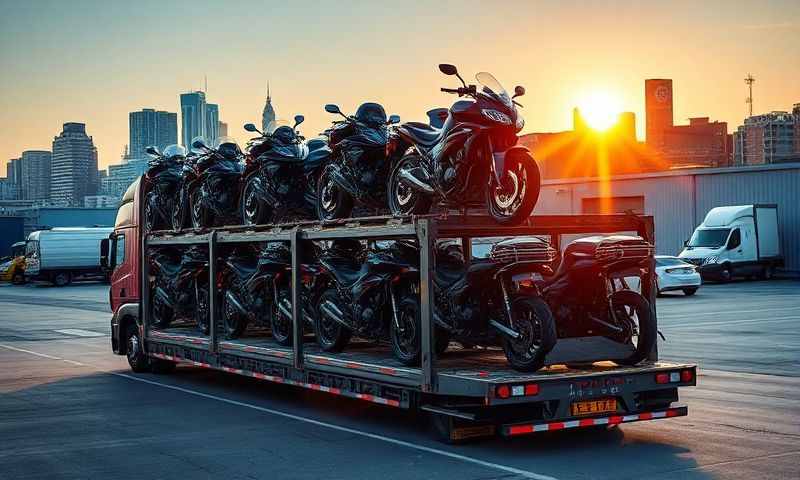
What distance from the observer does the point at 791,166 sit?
46.9 m

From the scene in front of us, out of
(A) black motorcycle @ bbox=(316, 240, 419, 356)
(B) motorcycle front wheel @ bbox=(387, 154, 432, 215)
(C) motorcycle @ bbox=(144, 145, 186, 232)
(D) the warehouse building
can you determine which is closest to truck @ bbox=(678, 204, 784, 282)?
(D) the warehouse building

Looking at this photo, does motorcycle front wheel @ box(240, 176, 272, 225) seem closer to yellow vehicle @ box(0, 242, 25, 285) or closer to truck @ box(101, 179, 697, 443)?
truck @ box(101, 179, 697, 443)

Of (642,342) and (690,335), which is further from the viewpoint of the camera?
(690,335)

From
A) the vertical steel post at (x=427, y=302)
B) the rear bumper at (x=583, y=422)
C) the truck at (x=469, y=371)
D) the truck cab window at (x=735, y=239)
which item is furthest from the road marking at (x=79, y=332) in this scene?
the truck cab window at (x=735, y=239)

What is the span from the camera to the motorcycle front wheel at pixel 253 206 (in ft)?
50.1

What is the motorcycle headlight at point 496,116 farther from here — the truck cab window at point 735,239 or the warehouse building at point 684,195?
the warehouse building at point 684,195

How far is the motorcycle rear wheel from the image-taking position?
12.6 m

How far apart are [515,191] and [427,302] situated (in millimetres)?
1404

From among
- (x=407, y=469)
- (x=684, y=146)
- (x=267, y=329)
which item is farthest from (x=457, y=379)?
(x=684, y=146)

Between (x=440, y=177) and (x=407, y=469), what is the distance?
3340mm

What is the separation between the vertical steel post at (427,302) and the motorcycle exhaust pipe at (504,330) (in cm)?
60

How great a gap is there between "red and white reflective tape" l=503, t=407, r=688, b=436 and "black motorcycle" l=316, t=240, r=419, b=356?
1601 millimetres

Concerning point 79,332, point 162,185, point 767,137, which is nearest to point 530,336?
point 162,185

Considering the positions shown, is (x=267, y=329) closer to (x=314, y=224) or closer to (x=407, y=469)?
(x=314, y=224)
